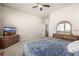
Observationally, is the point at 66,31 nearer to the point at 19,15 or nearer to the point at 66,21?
the point at 66,21

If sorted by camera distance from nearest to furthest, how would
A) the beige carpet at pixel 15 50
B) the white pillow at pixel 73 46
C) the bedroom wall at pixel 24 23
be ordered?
1. the white pillow at pixel 73 46
2. the beige carpet at pixel 15 50
3. the bedroom wall at pixel 24 23

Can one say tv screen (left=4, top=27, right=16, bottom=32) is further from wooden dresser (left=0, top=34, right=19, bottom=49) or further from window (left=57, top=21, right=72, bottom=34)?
window (left=57, top=21, right=72, bottom=34)

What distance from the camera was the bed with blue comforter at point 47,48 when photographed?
196 centimetres

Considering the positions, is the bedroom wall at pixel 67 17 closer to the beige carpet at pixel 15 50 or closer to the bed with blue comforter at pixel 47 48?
the bed with blue comforter at pixel 47 48

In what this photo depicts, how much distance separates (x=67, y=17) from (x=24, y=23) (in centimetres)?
83

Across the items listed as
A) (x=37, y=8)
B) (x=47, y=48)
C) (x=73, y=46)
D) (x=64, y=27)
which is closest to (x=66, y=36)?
(x=64, y=27)

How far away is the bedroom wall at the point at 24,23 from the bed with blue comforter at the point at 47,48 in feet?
0.55

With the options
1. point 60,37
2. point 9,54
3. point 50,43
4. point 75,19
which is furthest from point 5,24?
point 75,19

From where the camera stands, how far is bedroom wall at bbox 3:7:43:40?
2.14m

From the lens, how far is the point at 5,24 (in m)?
2.09

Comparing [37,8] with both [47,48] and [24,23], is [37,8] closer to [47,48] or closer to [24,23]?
[24,23]

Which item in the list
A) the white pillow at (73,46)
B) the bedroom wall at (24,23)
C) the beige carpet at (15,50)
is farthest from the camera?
the bedroom wall at (24,23)

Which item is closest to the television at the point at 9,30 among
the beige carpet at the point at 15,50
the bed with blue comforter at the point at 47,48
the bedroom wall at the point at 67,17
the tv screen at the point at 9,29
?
the tv screen at the point at 9,29

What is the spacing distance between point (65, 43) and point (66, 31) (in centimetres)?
25
